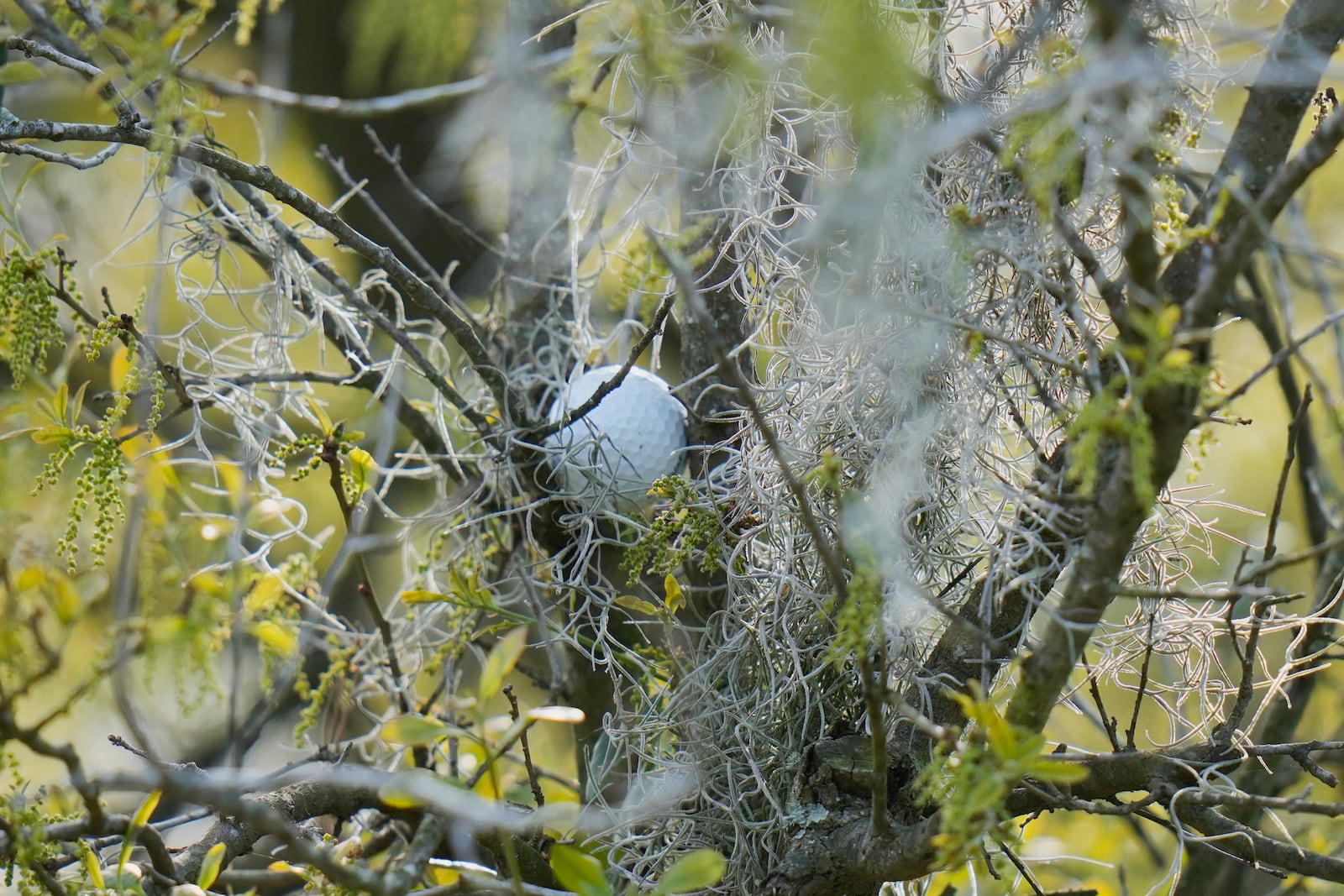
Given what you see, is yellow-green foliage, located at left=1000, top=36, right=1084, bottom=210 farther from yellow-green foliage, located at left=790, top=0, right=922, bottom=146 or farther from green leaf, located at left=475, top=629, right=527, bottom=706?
green leaf, located at left=475, top=629, right=527, bottom=706

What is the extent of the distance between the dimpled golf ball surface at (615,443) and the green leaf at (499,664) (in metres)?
0.41

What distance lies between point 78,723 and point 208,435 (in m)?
0.75

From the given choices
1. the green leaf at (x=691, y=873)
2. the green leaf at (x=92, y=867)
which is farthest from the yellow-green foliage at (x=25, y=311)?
the green leaf at (x=691, y=873)

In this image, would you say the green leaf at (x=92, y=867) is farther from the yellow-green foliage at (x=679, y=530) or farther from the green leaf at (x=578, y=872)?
the yellow-green foliage at (x=679, y=530)

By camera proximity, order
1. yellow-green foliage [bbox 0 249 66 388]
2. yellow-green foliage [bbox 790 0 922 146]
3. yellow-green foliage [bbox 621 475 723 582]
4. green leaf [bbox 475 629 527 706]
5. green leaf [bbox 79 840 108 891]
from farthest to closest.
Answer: yellow-green foliage [bbox 621 475 723 582], yellow-green foliage [bbox 0 249 66 388], green leaf [bbox 79 840 108 891], green leaf [bbox 475 629 527 706], yellow-green foliage [bbox 790 0 922 146]

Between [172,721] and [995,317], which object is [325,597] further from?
[172,721]

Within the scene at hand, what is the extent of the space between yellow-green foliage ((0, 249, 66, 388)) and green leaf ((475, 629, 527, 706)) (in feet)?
1.52

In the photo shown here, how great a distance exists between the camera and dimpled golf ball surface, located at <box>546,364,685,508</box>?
1022 millimetres

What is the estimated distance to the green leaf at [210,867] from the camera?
76 centimetres

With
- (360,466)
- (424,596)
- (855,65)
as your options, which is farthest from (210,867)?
(855,65)

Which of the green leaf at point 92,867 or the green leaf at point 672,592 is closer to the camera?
the green leaf at point 92,867

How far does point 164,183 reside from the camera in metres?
1.00

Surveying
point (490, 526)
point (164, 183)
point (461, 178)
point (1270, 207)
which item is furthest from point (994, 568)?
point (461, 178)

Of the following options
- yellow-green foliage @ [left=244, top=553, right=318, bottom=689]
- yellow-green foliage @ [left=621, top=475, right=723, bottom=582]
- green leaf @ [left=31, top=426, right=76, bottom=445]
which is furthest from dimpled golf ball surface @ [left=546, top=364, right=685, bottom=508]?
green leaf @ [left=31, top=426, right=76, bottom=445]
